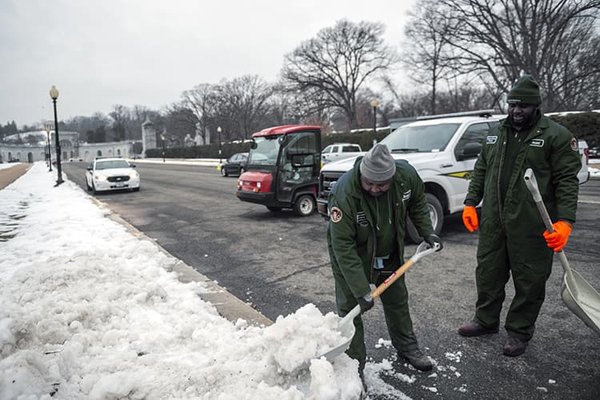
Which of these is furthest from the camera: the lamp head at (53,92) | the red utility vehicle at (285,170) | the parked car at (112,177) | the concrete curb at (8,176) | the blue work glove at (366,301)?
the concrete curb at (8,176)

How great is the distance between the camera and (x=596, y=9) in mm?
26859

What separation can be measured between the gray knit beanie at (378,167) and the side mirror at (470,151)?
432 centimetres

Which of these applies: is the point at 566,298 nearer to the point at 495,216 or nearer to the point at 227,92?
the point at 495,216

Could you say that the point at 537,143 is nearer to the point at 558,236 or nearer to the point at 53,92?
the point at 558,236

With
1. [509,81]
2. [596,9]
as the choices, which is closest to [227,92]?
[509,81]

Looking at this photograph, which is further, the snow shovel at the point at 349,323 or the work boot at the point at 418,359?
the work boot at the point at 418,359

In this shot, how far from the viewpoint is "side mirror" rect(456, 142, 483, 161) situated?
6.38 metres

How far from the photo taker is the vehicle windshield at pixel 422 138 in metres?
6.99

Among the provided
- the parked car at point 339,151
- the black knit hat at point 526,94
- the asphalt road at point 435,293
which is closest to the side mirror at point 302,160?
the asphalt road at point 435,293

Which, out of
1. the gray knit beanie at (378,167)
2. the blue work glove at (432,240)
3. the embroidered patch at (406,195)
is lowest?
the blue work glove at (432,240)

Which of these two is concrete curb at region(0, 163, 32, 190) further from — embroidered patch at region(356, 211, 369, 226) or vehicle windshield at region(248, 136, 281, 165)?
embroidered patch at region(356, 211, 369, 226)

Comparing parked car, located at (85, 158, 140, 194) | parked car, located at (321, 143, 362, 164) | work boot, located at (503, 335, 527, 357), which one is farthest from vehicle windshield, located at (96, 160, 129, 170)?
work boot, located at (503, 335, 527, 357)

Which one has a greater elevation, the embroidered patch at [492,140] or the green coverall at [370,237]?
the embroidered patch at [492,140]

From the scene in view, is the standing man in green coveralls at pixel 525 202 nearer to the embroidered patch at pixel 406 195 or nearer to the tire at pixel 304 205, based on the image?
the embroidered patch at pixel 406 195
